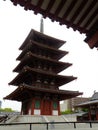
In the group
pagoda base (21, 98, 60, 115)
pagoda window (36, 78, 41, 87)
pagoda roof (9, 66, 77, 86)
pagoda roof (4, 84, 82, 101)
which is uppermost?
pagoda roof (9, 66, 77, 86)

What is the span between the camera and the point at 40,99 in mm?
22047

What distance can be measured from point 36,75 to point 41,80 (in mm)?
1125

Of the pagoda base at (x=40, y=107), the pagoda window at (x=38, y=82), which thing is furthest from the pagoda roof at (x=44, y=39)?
the pagoda base at (x=40, y=107)

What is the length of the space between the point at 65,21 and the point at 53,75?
19624 millimetres

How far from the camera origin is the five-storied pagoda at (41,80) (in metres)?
21.5

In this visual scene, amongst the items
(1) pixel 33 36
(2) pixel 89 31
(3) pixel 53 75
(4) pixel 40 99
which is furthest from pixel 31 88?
(2) pixel 89 31

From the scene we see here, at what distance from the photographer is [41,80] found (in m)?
23.4

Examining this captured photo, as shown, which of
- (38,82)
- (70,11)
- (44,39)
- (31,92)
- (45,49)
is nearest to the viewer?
(70,11)

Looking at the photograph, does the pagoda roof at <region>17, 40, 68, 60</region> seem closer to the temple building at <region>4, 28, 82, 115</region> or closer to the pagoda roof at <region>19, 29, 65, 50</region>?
the temple building at <region>4, 28, 82, 115</region>

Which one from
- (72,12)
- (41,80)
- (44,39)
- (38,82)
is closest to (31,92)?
(38,82)

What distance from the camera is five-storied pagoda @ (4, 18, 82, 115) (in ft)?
70.4

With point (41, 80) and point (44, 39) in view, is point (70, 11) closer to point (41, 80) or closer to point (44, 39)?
point (41, 80)

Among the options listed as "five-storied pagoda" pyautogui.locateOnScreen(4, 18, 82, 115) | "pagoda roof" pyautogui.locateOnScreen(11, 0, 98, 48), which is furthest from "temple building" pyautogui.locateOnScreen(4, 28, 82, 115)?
"pagoda roof" pyautogui.locateOnScreen(11, 0, 98, 48)

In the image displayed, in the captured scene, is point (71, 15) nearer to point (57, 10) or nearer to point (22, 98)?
point (57, 10)
